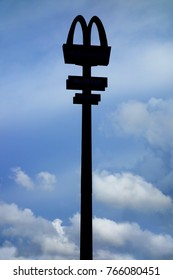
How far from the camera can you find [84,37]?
9828 mm

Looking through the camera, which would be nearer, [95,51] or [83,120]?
[83,120]

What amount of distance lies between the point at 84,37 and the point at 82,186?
3890mm

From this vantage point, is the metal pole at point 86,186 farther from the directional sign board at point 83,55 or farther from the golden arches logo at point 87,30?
the golden arches logo at point 87,30

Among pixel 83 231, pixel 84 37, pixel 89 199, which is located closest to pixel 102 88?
pixel 84 37

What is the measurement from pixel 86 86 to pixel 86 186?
2485 millimetres

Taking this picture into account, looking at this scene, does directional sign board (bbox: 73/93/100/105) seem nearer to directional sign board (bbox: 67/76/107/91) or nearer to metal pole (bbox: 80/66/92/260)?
metal pole (bbox: 80/66/92/260)

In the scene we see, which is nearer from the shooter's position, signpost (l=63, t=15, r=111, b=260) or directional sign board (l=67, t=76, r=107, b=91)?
signpost (l=63, t=15, r=111, b=260)

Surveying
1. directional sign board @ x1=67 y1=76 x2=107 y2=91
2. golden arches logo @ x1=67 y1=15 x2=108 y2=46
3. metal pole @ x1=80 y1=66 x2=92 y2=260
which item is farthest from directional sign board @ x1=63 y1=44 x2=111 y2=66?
metal pole @ x1=80 y1=66 x2=92 y2=260

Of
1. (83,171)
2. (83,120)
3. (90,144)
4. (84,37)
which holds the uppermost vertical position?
(84,37)

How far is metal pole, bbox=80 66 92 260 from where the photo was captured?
27.1ft

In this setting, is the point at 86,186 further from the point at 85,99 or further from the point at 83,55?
the point at 83,55

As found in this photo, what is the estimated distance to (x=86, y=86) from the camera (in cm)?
937

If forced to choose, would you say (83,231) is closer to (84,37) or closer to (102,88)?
(102,88)
